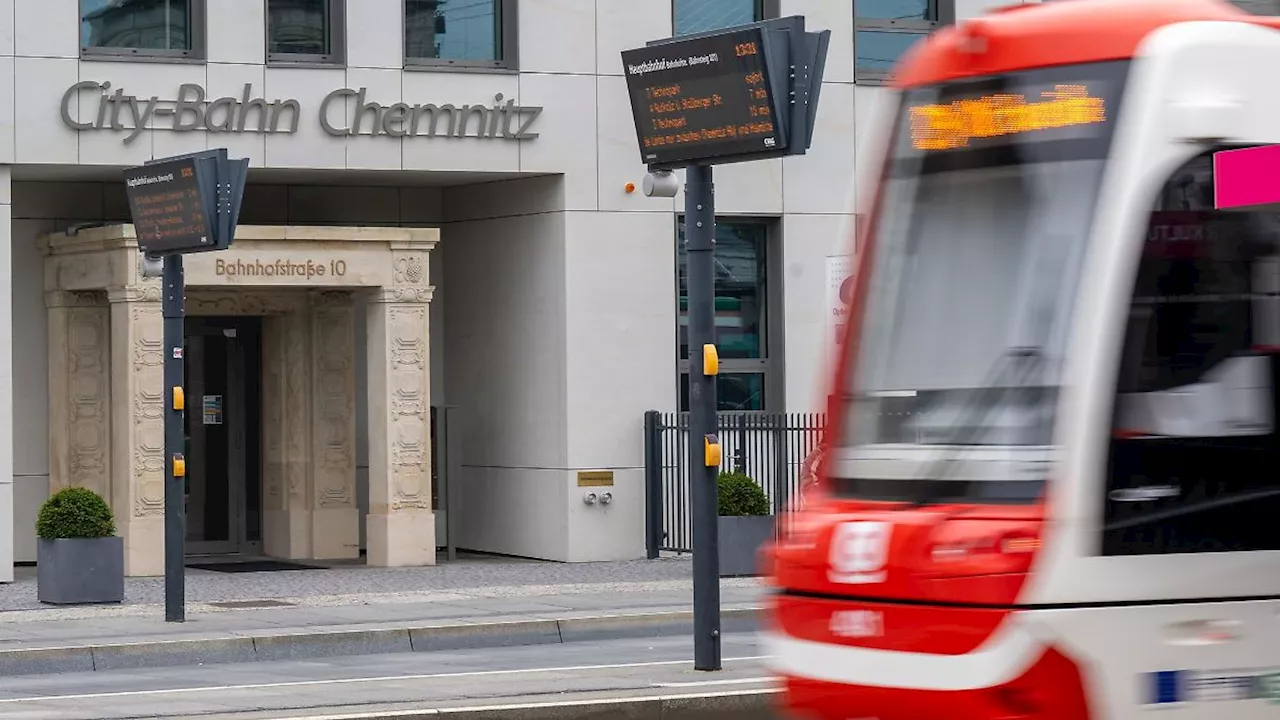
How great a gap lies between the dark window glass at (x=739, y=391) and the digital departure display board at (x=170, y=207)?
8152 millimetres

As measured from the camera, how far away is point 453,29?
77.6 feet

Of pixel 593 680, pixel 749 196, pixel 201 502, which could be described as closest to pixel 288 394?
pixel 201 502

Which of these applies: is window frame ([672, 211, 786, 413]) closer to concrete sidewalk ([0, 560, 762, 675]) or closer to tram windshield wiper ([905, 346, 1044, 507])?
concrete sidewalk ([0, 560, 762, 675])

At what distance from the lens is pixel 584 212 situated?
2380 cm

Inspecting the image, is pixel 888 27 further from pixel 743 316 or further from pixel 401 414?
pixel 401 414

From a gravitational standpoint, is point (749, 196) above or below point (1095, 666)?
above

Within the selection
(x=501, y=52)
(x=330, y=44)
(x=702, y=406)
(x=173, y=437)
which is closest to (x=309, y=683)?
(x=702, y=406)

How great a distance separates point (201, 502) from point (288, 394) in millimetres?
1550

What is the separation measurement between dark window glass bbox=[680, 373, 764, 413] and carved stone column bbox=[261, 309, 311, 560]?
13.3 feet

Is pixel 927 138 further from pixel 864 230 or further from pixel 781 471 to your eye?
pixel 781 471

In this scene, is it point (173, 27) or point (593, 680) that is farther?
point (173, 27)

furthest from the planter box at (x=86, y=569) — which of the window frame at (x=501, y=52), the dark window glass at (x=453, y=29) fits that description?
the dark window glass at (x=453, y=29)

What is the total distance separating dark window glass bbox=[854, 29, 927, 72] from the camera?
988 inches

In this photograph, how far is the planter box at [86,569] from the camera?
62.6 feet
